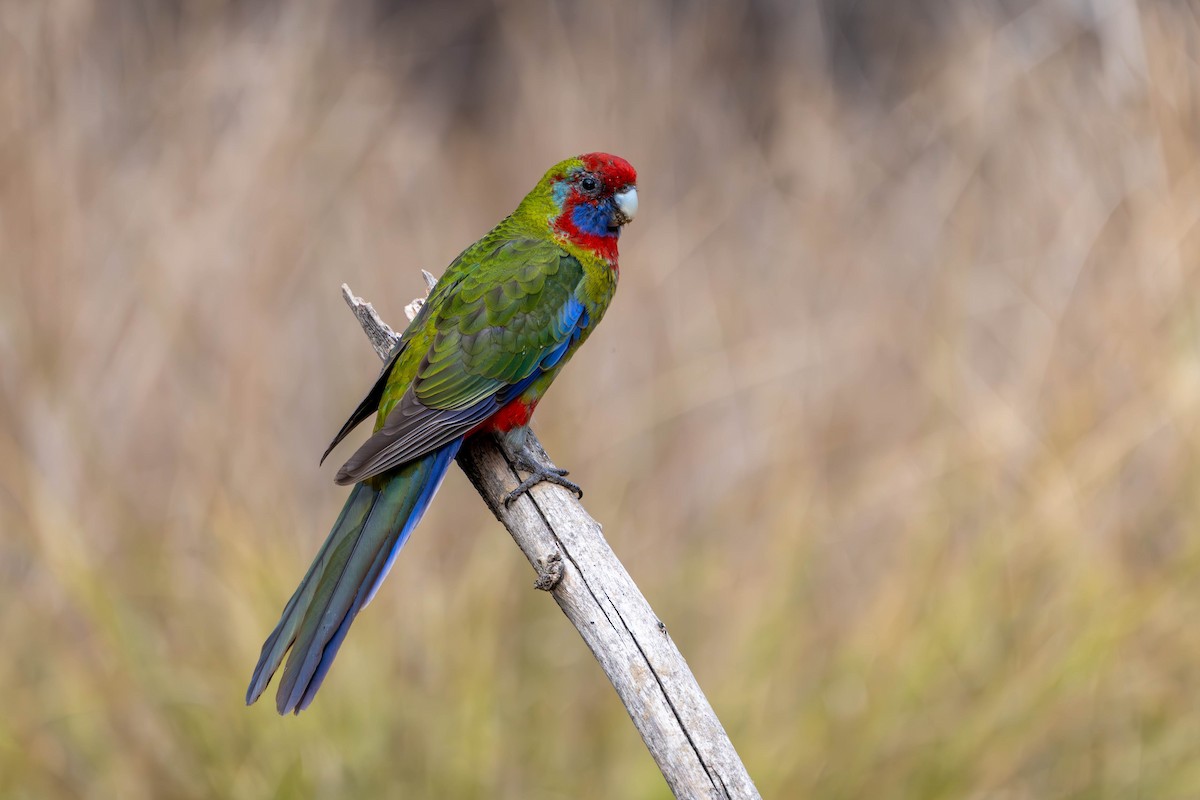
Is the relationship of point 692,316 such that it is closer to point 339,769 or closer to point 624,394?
point 624,394

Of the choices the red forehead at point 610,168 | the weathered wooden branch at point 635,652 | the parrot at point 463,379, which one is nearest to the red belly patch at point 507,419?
the parrot at point 463,379

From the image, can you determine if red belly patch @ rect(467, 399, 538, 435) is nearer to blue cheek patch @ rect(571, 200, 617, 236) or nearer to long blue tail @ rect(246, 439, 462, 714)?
long blue tail @ rect(246, 439, 462, 714)

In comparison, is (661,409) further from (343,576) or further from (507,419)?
(343,576)

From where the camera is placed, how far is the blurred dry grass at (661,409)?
4.25 m

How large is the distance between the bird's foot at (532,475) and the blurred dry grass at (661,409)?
4.94 ft

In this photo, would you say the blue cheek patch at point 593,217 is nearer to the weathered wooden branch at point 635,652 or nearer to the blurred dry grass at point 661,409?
the weathered wooden branch at point 635,652

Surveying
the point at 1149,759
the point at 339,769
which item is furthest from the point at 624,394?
the point at 1149,759

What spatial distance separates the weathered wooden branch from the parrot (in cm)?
21

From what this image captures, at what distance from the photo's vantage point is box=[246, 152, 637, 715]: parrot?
2643 mm

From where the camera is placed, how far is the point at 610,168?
10.9ft

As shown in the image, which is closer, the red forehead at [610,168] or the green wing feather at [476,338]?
the green wing feather at [476,338]

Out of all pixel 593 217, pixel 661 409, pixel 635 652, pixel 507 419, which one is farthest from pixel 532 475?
pixel 661 409

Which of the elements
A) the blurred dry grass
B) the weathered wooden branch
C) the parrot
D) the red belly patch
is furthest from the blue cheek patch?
the blurred dry grass

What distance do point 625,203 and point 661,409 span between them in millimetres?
2090
